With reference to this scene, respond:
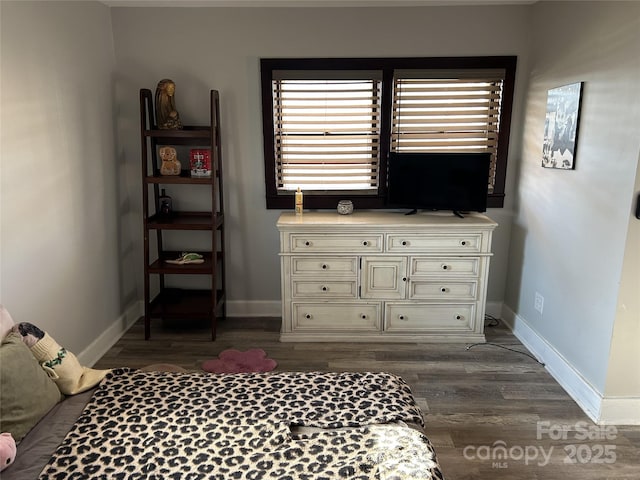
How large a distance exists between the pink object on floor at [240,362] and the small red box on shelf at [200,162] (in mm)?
1338

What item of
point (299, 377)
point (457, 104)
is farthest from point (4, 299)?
point (457, 104)

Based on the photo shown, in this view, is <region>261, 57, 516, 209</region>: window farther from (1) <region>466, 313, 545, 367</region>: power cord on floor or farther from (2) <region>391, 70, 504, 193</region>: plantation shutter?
(1) <region>466, 313, 545, 367</region>: power cord on floor

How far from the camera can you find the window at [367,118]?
11.2ft

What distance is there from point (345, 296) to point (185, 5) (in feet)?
8.05

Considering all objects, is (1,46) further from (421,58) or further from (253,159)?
(421,58)

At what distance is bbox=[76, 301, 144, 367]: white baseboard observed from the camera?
9.88 ft

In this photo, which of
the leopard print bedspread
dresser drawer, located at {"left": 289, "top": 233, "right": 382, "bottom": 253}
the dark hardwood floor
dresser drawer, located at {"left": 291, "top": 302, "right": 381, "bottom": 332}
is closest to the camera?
the leopard print bedspread

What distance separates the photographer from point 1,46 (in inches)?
86.5

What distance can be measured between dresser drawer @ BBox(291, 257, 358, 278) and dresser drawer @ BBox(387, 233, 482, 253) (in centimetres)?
30

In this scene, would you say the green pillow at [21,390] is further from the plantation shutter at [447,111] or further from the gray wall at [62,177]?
the plantation shutter at [447,111]

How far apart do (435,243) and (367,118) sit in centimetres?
111

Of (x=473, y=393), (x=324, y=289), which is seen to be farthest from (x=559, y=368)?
(x=324, y=289)

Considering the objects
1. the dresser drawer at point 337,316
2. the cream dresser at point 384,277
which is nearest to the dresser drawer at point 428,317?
the cream dresser at point 384,277

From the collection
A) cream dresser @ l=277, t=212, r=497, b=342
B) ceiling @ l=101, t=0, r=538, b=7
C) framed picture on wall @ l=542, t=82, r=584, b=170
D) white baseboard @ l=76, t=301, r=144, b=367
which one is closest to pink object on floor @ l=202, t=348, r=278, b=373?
cream dresser @ l=277, t=212, r=497, b=342
